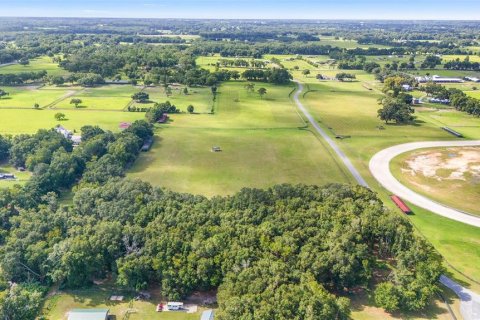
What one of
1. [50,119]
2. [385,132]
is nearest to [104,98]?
[50,119]

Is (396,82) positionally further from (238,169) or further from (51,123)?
(51,123)

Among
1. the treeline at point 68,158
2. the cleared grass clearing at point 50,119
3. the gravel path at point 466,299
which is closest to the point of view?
the gravel path at point 466,299

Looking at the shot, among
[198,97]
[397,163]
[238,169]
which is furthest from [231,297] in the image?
[198,97]

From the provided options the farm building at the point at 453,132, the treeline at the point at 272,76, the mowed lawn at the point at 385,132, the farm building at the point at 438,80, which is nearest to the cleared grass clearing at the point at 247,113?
the mowed lawn at the point at 385,132

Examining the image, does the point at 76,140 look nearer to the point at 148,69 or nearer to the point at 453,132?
the point at 453,132

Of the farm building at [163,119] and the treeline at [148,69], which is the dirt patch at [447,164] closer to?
the farm building at [163,119]

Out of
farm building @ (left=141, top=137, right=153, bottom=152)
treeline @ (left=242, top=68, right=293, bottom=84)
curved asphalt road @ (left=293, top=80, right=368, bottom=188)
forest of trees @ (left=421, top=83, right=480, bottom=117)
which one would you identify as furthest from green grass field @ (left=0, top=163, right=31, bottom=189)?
forest of trees @ (left=421, top=83, right=480, bottom=117)
